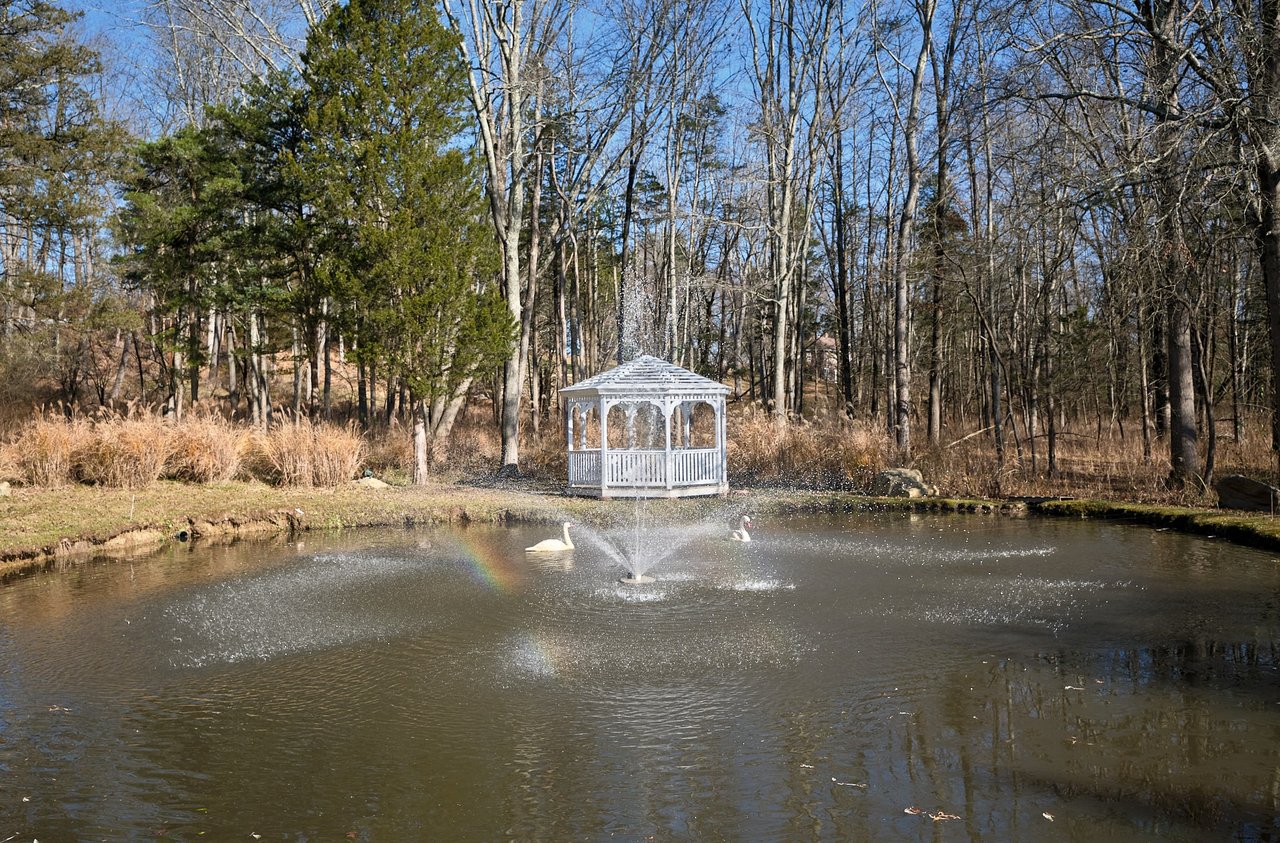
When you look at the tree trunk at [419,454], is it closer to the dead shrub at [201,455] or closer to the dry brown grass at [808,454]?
the dead shrub at [201,455]

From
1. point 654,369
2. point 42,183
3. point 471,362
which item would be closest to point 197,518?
point 471,362

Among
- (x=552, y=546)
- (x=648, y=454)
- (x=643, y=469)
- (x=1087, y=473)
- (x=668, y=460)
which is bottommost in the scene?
(x=552, y=546)

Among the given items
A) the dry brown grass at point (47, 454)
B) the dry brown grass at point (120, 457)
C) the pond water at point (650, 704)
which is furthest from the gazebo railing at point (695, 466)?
the dry brown grass at point (47, 454)

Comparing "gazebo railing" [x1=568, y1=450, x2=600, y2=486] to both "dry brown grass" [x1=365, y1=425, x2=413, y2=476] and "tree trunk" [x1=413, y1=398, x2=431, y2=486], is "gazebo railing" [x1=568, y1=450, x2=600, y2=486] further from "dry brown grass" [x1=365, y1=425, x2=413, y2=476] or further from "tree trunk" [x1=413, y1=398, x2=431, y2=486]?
"dry brown grass" [x1=365, y1=425, x2=413, y2=476]

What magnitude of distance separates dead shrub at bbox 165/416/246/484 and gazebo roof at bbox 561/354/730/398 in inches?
251

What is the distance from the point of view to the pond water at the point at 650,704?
4129mm

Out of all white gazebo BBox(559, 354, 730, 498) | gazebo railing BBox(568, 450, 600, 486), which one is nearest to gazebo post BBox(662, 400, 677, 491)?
white gazebo BBox(559, 354, 730, 498)

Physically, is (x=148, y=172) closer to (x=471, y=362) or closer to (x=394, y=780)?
(x=471, y=362)

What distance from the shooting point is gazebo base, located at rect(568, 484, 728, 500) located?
16.6 m

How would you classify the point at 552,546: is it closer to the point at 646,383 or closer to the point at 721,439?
the point at 646,383

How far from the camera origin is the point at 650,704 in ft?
18.1

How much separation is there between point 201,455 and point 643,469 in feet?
26.5

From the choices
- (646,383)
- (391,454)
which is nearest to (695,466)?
(646,383)

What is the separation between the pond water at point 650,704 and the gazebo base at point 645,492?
6812 mm
